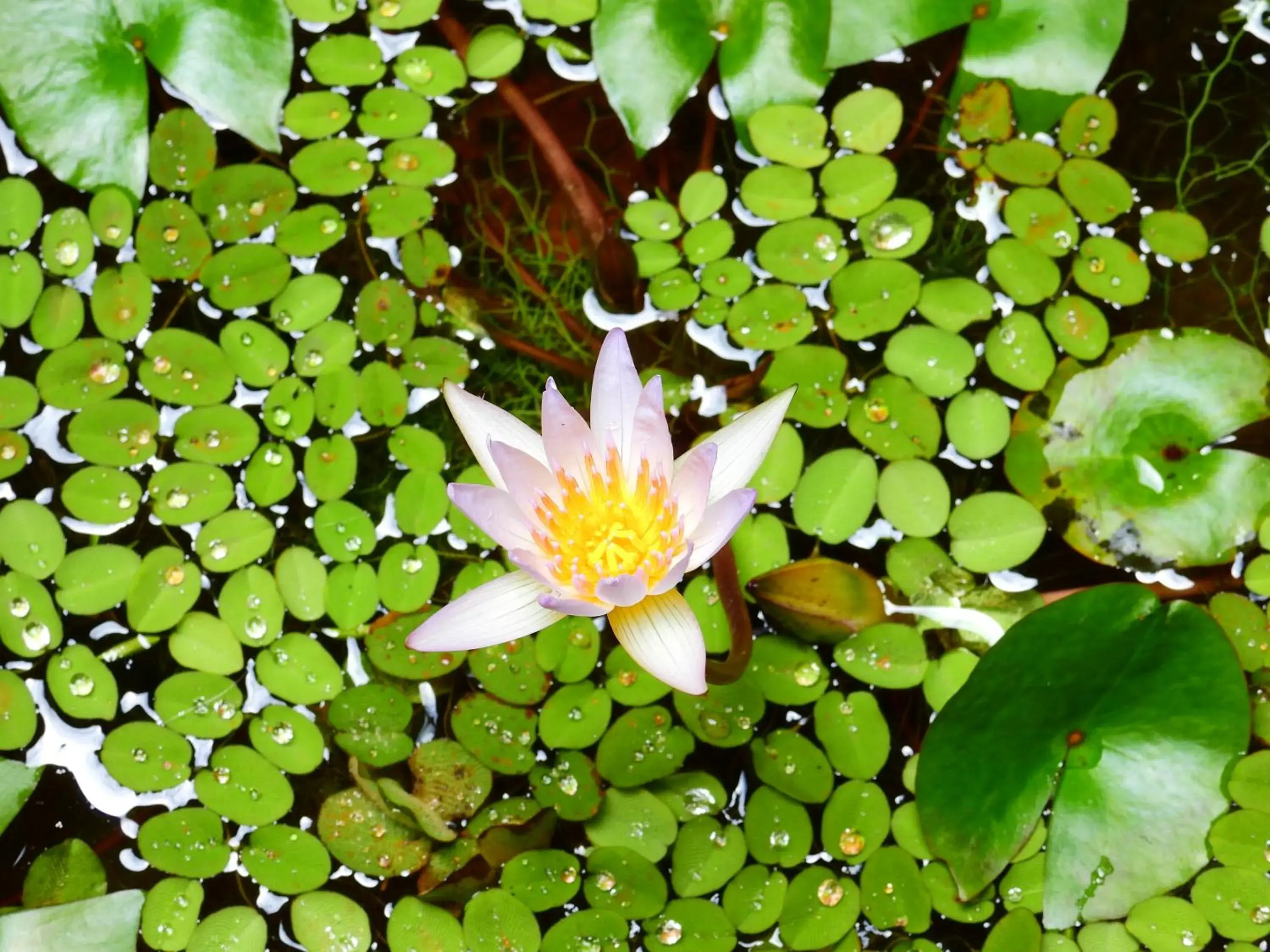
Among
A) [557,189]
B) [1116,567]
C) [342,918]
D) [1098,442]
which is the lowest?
[342,918]

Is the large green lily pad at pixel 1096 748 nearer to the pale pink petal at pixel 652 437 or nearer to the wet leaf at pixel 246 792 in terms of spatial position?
the pale pink petal at pixel 652 437

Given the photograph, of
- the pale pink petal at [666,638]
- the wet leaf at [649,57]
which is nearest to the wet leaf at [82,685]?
the pale pink petal at [666,638]

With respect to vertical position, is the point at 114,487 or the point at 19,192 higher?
the point at 19,192

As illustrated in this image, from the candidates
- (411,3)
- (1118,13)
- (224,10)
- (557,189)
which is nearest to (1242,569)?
(1118,13)

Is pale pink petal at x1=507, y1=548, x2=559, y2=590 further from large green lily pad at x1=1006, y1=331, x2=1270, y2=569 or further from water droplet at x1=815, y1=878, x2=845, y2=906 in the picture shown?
large green lily pad at x1=1006, y1=331, x2=1270, y2=569

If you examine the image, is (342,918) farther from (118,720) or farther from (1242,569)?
(1242,569)

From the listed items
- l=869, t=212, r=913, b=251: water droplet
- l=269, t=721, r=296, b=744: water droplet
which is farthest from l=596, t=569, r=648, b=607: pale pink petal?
l=869, t=212, r=913, b=251: water droplet
